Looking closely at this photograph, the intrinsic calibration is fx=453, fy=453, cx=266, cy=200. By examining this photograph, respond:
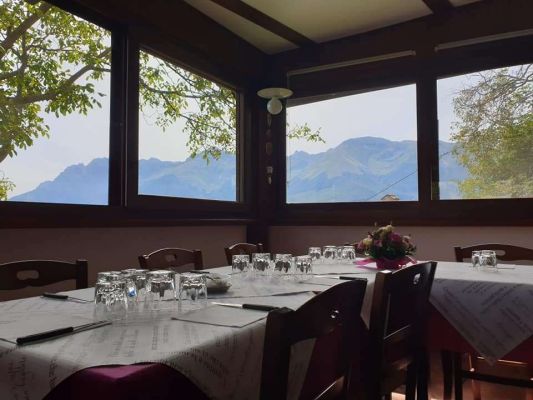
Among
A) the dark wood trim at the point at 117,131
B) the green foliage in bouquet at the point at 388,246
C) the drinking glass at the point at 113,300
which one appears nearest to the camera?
the drinking glass at the point at 113,300

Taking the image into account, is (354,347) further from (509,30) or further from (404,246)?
(509,30)

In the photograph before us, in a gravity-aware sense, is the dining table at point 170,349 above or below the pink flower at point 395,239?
below

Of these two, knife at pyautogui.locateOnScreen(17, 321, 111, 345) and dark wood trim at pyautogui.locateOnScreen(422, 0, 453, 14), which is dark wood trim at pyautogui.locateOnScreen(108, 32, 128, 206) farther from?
dark wood trim at pyautogui.locateOnScreen(422, 0, 453, 14)

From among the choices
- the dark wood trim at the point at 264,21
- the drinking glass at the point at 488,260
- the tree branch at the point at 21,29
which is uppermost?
the dark wood trim at the point at 264,21

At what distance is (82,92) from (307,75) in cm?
209

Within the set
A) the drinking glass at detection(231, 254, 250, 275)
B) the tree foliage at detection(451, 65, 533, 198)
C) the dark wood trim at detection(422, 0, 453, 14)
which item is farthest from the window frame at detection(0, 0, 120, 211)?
the tree foliage at detection(451, 65, 533, 198)

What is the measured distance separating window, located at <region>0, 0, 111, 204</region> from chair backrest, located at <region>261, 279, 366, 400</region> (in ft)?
6.16

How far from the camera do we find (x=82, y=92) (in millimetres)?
2588

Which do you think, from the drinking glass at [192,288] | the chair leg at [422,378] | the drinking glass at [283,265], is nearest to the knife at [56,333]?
the drinking glass at [192,288]

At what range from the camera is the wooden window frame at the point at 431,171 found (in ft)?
10.3

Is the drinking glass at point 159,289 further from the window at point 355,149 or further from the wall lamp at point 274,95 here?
the window at point 355,149

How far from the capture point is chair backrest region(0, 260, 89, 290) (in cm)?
150

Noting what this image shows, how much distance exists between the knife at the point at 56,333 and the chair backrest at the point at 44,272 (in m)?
Answer: 0.70

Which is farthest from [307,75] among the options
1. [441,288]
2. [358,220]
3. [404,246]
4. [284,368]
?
[284,368]
